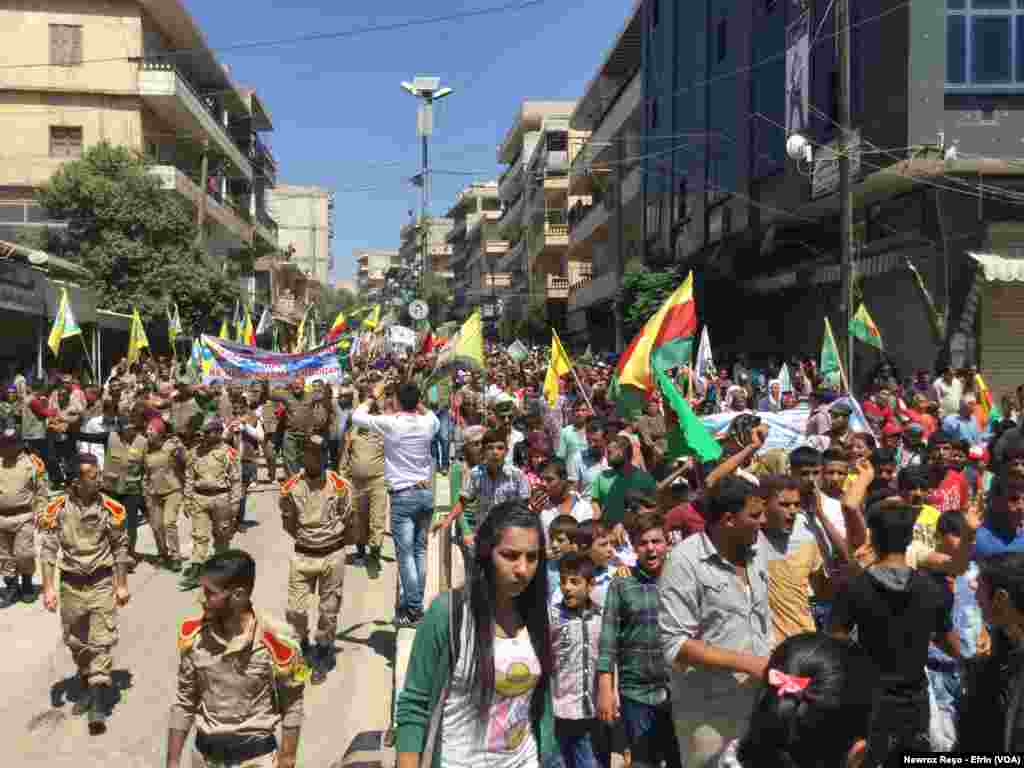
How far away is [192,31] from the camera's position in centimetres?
4122

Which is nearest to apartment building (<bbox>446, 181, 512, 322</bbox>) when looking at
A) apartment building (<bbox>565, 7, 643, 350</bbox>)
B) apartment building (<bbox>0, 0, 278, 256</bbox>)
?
apartment building (<bbox>565, 7, 643, 350</bbox>)

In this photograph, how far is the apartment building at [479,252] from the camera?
80.4m

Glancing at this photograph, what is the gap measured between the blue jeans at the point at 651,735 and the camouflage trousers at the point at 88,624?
3.61 m

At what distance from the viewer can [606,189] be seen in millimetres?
47312

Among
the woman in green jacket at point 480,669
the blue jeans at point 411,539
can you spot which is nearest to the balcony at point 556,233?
the blue jeans at point 411,539

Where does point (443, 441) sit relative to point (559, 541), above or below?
below

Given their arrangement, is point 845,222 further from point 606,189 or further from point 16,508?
point 606,189

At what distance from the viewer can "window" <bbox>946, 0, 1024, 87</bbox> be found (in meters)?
17.5

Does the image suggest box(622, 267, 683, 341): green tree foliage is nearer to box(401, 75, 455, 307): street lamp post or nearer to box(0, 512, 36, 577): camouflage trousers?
box(401, 75, 455, 307): street lamp post

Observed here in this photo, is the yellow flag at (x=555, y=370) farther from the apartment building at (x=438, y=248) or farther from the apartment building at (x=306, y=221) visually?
the apartment building at (x=306, y=221)

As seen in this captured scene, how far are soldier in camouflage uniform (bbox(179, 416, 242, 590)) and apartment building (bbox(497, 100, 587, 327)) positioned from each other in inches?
1692

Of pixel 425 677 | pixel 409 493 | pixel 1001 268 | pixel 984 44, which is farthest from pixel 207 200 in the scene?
pixel 425 677

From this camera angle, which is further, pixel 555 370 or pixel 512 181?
pixel 512 181

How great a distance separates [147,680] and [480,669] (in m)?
4.99
